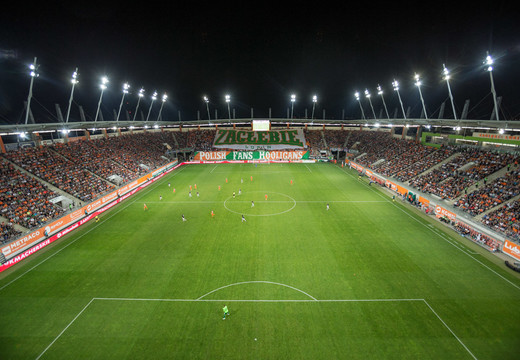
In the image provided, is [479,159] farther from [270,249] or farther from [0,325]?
[0,325]

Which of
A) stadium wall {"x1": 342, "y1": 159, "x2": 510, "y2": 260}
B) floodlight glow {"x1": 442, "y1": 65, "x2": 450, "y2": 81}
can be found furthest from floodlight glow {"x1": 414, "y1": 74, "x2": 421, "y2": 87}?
stadium wall {"x1": 342, "y1": 159, "x2": 510, "y2": 260}

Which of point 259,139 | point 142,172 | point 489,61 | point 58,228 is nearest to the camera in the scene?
point 58,228

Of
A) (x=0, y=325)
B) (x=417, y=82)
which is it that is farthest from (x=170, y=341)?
(x=417, y=82)

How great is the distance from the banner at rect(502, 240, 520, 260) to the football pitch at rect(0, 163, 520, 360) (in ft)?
4.27

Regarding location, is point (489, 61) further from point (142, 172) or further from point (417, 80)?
point (142, 172)

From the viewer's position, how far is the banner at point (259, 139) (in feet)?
212

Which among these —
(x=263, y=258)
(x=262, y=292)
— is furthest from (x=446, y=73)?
(x=262, y=292)

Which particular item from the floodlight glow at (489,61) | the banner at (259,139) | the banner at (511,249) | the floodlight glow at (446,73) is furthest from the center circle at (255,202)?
the banner at (259,139)

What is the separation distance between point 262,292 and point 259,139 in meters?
55.1

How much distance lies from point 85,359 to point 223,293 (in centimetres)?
A: 698

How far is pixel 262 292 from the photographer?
1495 cm

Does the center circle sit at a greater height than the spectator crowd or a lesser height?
lesser

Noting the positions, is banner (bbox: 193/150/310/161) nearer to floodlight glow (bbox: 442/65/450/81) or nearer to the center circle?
the center circle

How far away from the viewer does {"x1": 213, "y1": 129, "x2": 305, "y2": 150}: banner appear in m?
64.6
